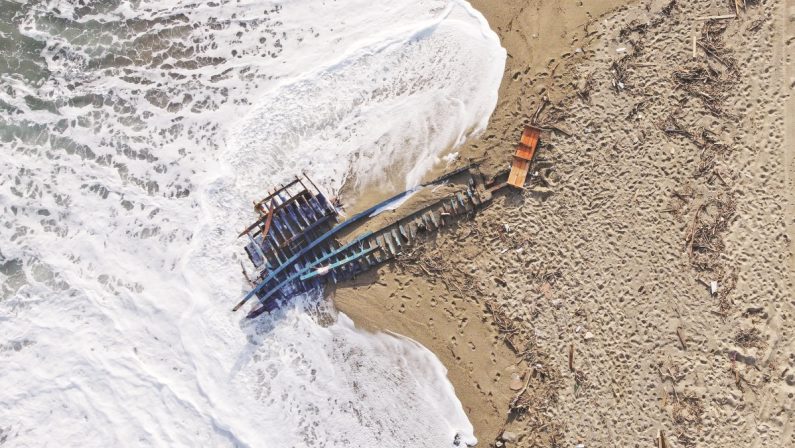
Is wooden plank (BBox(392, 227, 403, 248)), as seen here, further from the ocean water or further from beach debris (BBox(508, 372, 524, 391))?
beach debris (BBox(508, 372, 524, 391))

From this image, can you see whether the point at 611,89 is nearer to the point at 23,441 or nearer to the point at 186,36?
the point at 186,36

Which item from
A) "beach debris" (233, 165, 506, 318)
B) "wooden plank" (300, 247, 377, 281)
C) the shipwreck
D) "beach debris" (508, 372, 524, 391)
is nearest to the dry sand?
"beach debris" (508, 372, 524, 391)

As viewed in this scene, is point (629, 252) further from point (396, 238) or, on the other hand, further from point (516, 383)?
point (396, 238)

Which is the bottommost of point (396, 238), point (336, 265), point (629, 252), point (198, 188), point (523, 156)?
point (629, 252)

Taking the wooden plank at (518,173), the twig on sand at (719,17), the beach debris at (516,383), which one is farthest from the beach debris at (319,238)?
the twig on sand at (719,17)

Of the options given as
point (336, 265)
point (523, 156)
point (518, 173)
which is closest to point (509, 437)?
point (336, 265)

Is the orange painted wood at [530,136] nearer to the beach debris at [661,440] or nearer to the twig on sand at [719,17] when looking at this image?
the twig on sand at [719,17]
